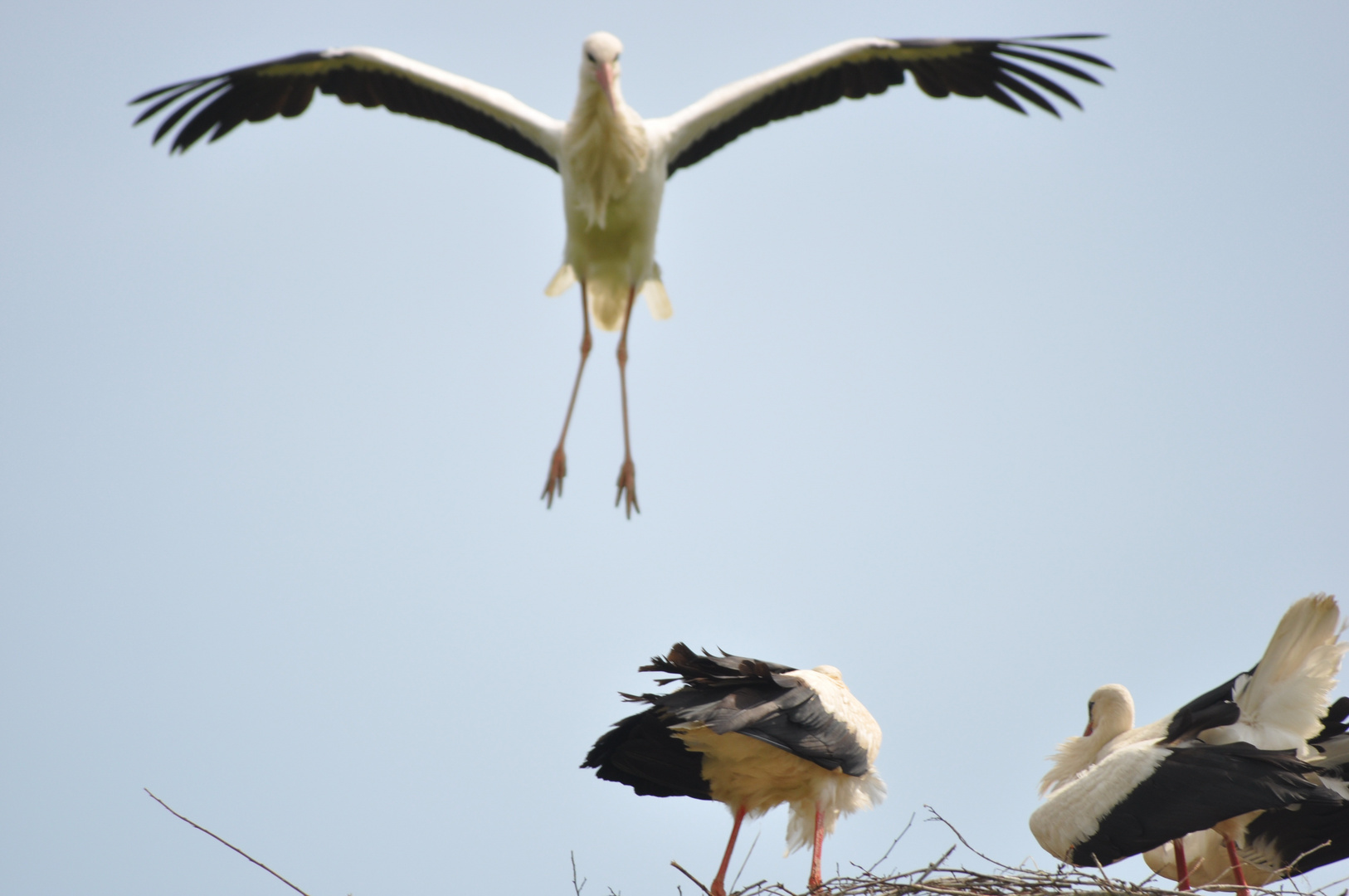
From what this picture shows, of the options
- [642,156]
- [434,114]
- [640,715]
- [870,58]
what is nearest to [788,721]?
[640,715]

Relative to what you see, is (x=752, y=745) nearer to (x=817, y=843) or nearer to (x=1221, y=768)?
(x=817, y=843)

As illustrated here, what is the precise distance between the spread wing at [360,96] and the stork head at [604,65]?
1.31ft

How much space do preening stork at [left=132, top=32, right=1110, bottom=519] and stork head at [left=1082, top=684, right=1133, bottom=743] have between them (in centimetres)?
220

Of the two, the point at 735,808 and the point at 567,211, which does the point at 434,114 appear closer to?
the point at 567,211

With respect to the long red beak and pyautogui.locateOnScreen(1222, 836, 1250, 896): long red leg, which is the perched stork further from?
the long red beak

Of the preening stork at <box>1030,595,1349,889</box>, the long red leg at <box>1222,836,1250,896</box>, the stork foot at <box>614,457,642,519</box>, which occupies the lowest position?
the long red leg at <box>1222,836,1250,896</box>

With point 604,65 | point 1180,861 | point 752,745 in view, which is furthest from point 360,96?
point 1180,861

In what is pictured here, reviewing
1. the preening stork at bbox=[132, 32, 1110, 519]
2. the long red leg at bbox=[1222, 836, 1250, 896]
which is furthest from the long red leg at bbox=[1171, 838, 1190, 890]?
the preening stork at bbox=[132, 32, 1110, 519]

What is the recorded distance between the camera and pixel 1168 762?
14.7 ft

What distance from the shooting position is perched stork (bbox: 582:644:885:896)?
4.41 m

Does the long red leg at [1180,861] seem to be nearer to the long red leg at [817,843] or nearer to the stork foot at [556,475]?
the long red leg at [817,843]

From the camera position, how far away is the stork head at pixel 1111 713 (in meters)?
5.38

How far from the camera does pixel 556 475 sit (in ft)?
20.4

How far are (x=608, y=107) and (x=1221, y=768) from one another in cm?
355
